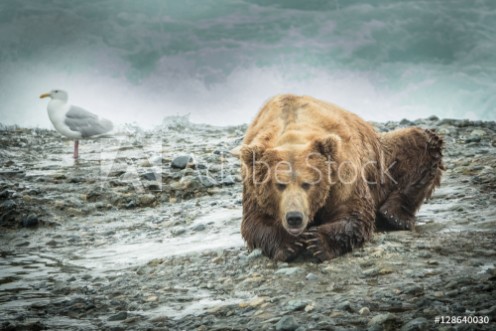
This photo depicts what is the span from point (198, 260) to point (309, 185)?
4.60 ft

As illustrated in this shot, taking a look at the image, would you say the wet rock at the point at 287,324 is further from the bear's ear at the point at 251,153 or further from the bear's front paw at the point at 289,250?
the bear's ear at the point at 251,153

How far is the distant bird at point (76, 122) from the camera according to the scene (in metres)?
12.6

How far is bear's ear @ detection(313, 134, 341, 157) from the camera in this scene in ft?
17.2

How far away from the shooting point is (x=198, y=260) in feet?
19.3

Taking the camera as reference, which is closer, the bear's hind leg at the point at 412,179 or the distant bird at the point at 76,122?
the bear's hind leg at the point at 412,179

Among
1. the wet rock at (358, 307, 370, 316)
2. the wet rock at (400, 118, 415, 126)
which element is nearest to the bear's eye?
the wet rock at (358, 307, 370, 316)

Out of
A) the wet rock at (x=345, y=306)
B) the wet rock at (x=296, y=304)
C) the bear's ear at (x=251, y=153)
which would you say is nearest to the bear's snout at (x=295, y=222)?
the bear's ear at (x=251, y=153)

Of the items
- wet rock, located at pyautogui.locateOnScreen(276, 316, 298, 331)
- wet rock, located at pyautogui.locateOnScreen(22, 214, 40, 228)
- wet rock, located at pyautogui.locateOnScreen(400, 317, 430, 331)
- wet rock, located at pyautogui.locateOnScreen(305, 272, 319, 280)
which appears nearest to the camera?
wet rock, located at pyautogui.locateOnScreen(400, 317, 430, 331)

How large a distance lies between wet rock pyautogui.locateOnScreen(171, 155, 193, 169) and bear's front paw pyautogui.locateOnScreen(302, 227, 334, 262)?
5716 mm

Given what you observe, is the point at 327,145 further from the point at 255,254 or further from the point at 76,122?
the point at 76,122

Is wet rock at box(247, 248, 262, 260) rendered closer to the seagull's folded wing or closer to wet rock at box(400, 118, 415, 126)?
A: the seagull's folded wing

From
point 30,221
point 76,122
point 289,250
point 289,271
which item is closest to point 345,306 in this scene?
point 289,271

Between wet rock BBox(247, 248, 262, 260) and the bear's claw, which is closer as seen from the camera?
the bear's claw

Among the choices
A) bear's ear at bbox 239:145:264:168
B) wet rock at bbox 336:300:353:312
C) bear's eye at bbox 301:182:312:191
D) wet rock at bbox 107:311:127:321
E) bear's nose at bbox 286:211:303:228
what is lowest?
wet rock at bbox 107:311:127:321
